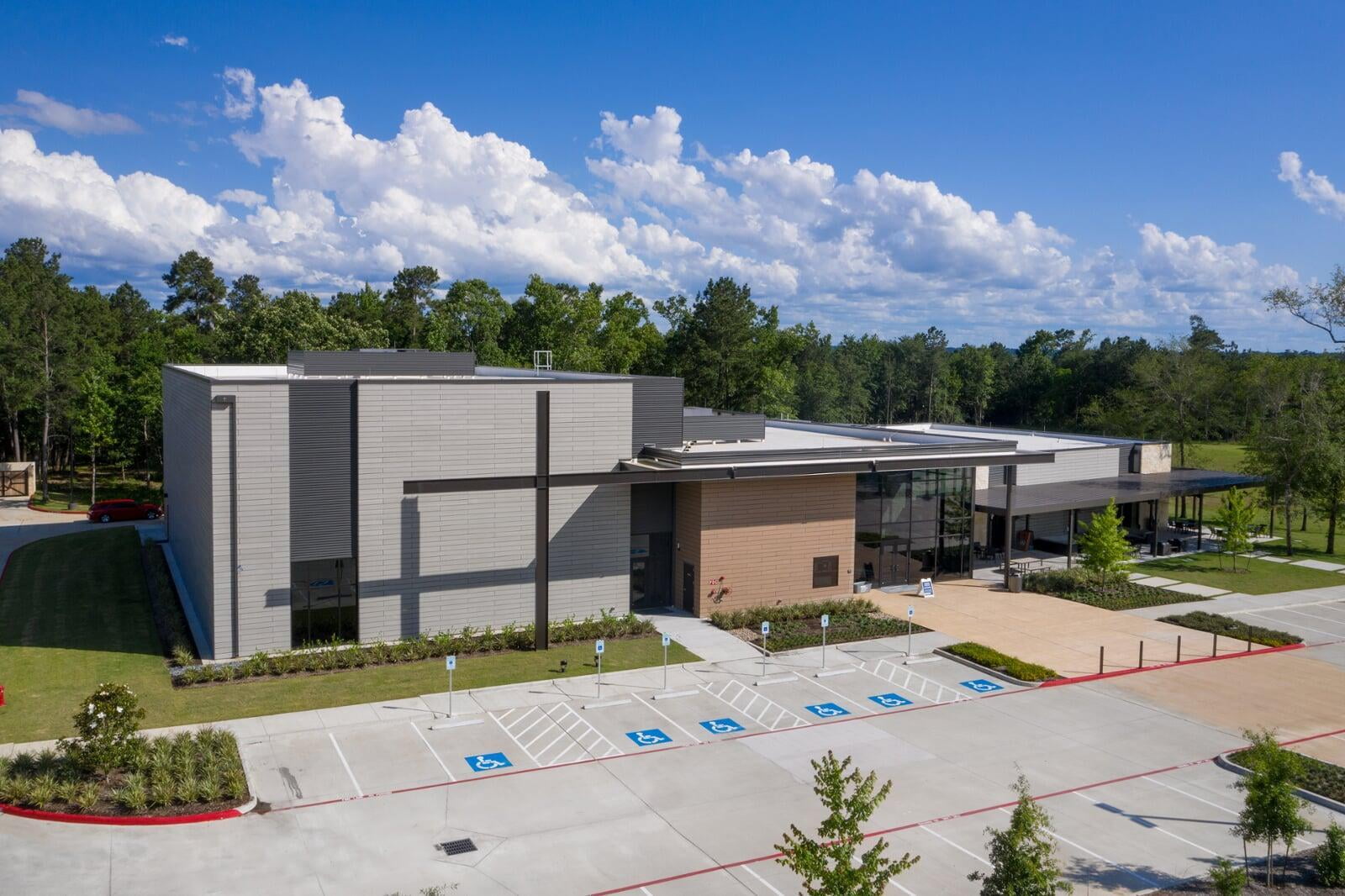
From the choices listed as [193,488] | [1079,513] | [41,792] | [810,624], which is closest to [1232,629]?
[810,624]

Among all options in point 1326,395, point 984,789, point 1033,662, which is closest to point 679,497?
point 1033,662

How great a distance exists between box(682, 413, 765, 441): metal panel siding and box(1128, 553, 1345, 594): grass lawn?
57.8 ft

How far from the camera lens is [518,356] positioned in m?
87.7

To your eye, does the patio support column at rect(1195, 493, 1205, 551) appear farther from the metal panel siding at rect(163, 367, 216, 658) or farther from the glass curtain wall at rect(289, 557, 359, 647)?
the metal panel siding at rect(163, 367, 216, 658)

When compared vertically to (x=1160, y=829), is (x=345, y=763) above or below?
above

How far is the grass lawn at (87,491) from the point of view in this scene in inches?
2351

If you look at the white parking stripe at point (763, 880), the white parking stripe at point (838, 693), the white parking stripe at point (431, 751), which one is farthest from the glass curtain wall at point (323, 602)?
the white parking stripe at point (763, 880)

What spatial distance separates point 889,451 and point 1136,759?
52.6 feet

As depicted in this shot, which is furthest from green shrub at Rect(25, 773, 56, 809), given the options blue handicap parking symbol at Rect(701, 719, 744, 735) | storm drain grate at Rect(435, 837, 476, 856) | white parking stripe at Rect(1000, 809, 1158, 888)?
white parking stripe at Rect(1000, 809, 1158, 888)

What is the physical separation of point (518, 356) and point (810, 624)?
59.0 meters

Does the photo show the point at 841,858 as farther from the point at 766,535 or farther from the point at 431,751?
the point at 766,535

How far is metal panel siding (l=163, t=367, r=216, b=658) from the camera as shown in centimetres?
2873

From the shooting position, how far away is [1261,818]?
16469 millimetres

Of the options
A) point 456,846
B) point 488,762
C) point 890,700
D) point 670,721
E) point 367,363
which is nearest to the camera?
point 456,846
